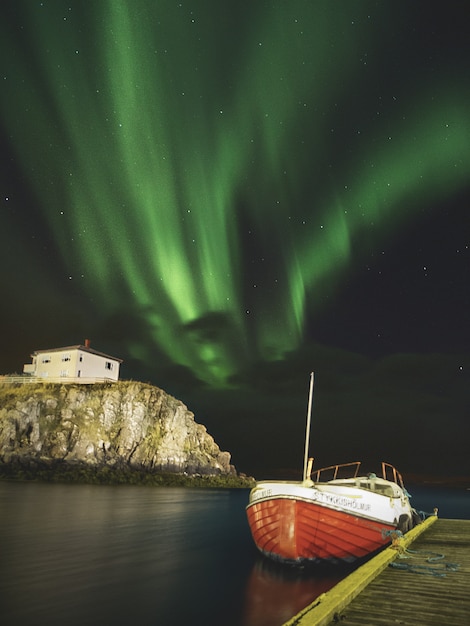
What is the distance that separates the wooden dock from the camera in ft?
29.0

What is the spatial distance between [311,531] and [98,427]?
8366cm

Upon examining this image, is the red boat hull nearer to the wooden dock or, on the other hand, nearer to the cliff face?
the wooden dock

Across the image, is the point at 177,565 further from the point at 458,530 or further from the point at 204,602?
the point at 458,530

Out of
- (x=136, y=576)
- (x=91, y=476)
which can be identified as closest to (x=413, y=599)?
(x=136, y=576)

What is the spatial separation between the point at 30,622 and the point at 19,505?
35.6m

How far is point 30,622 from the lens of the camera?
592 inches

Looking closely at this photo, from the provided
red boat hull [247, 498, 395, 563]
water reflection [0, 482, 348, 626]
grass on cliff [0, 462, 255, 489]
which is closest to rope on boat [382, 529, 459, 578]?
red boat hull [247, 498, 395, 563]

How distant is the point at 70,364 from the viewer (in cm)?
9788

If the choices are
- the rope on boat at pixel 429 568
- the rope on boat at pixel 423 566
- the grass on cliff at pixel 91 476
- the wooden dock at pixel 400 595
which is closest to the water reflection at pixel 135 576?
the rope on boat at pixel 423 566

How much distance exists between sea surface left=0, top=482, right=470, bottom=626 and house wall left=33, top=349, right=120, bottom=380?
58519 millimetres

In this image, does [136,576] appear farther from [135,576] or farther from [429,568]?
[429,568]

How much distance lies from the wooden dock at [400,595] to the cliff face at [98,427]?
8593 cm

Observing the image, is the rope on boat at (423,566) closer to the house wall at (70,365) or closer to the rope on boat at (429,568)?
the rope on boat at (429,568)

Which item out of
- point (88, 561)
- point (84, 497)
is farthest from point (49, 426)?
point (88, 561)
